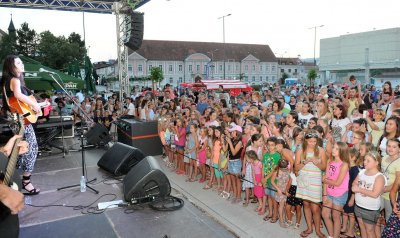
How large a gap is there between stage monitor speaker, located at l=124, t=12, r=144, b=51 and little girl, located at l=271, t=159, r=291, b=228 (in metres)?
7.05

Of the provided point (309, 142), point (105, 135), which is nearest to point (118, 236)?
point (309, 142)

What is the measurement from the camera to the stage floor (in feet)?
12.3

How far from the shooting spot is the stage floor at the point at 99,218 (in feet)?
12.3

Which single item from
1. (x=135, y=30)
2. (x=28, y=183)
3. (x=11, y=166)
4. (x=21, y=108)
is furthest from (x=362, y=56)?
(x=11, y=166)

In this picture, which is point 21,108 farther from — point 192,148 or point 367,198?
point 367,198

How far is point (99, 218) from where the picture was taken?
4.10 meters

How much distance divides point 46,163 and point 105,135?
6.79 feet

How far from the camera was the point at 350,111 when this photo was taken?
700 centimetres

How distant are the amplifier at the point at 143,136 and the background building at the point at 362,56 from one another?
55.7 metres

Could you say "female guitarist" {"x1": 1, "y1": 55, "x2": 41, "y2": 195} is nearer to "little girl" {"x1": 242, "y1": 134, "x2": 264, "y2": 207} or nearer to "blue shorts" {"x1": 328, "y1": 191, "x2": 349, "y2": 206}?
"little girl" {"x1": 242, "y1": 134, "x2": 264, "y2": 207}

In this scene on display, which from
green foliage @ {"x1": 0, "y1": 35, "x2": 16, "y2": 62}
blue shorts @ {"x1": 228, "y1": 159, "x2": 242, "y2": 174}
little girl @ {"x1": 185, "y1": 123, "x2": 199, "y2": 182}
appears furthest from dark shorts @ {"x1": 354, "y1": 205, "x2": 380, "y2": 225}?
green foliage @ {"x1": 0, "y1": 35, "x2": 16, "y2": 62}

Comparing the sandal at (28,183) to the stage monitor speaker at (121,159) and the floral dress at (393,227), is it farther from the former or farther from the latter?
the floral dress at (393,227)

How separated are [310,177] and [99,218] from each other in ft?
9.57

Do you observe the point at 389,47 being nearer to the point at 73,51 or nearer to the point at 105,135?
the point at 73,51
